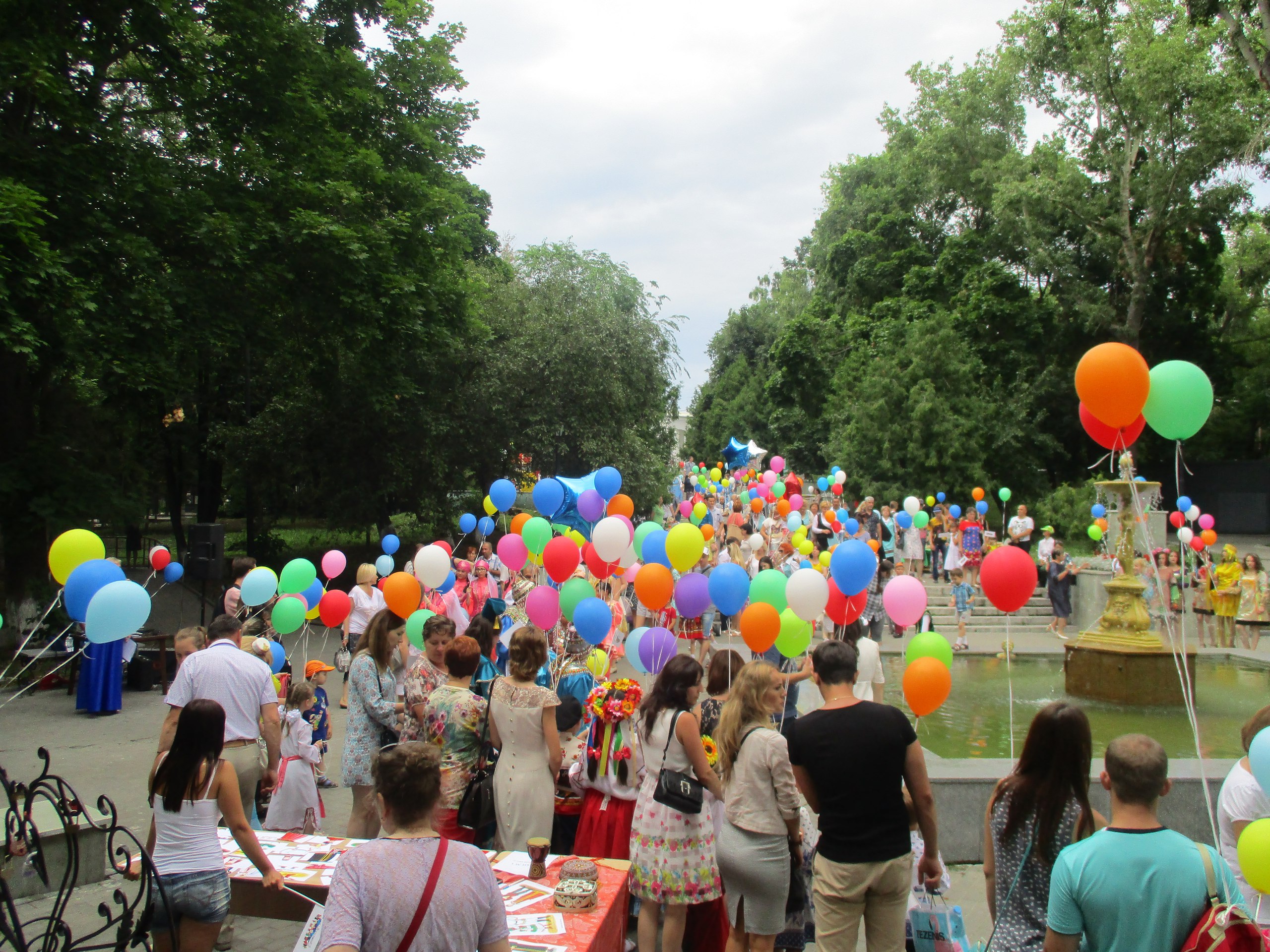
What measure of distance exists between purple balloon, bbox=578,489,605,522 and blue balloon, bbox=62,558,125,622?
4206mm

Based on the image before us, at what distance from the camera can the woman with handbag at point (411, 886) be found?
214 centimetres

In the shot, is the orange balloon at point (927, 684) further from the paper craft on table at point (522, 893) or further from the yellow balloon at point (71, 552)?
the yellow balloon at point (71, 552)

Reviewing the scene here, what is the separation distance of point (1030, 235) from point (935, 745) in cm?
2309

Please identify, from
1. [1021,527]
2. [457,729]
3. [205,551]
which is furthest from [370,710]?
[1021,527]

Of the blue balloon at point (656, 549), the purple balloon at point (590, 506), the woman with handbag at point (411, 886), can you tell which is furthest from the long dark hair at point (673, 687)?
the purple balloon at point (590, 506)

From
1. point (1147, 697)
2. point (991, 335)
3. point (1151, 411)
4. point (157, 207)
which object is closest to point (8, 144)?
point (157, 207)

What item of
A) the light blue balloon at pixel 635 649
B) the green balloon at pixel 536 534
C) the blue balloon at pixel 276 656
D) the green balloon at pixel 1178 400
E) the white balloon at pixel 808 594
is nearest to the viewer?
the green balloon at pixel 1178 400

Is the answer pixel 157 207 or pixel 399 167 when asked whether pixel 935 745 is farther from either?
pixel 399 167

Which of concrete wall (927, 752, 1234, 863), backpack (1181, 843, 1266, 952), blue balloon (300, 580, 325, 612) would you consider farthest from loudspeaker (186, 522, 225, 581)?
backpack (1181, 843, 1266, 952)

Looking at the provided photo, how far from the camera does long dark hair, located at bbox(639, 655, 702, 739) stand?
374 cm

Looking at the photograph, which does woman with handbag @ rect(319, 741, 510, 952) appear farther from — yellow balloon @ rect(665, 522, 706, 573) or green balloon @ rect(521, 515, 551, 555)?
green balloon @ rect(521, 515, 551, 555)

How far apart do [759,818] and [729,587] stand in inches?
96.2

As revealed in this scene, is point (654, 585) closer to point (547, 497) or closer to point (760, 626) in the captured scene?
point (760, 626)

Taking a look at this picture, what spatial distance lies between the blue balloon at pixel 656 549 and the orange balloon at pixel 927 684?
2.32m
